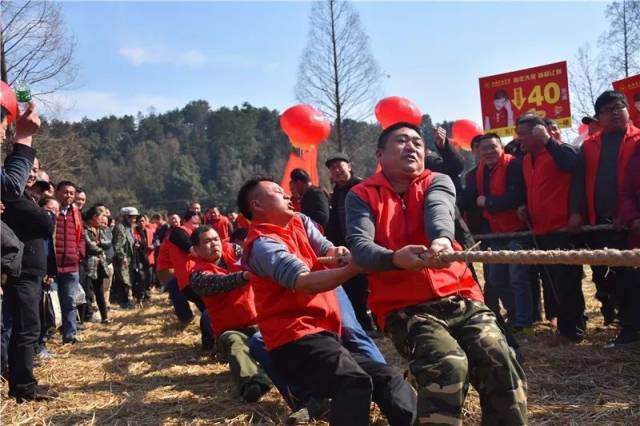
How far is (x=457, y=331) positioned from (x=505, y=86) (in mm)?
7086

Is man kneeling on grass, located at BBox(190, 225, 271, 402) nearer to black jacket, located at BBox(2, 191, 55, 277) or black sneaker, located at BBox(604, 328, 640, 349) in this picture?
black jacket, located at BBox(2, 191, 55, 277)

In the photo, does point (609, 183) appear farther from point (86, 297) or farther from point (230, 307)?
point (86, 297)

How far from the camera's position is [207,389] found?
437 cm

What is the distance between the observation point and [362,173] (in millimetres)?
31344

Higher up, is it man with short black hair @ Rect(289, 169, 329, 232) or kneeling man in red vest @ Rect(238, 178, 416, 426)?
man with short black hair @ Rect(289, 169, 329, 232)

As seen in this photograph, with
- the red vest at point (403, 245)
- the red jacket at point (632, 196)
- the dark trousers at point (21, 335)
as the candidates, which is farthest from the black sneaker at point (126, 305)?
the red jacket at point (632, 196)

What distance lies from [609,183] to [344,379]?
10.7 ft

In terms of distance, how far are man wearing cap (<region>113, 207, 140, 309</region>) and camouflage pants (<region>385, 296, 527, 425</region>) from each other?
8.09 meters

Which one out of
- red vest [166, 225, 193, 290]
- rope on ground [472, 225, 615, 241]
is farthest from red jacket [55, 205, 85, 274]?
rope on ground [472, 225, 615, 241]

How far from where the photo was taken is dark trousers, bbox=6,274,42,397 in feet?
13.3

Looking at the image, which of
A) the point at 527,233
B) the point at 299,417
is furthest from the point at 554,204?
A: the point at 299,417

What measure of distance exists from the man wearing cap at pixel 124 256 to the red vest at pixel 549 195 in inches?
283

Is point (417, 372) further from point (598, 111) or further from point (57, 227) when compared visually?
point (57, 227)

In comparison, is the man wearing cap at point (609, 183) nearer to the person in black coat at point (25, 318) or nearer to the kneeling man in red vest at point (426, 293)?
the kneeling man in red vest at point (426, 293)
